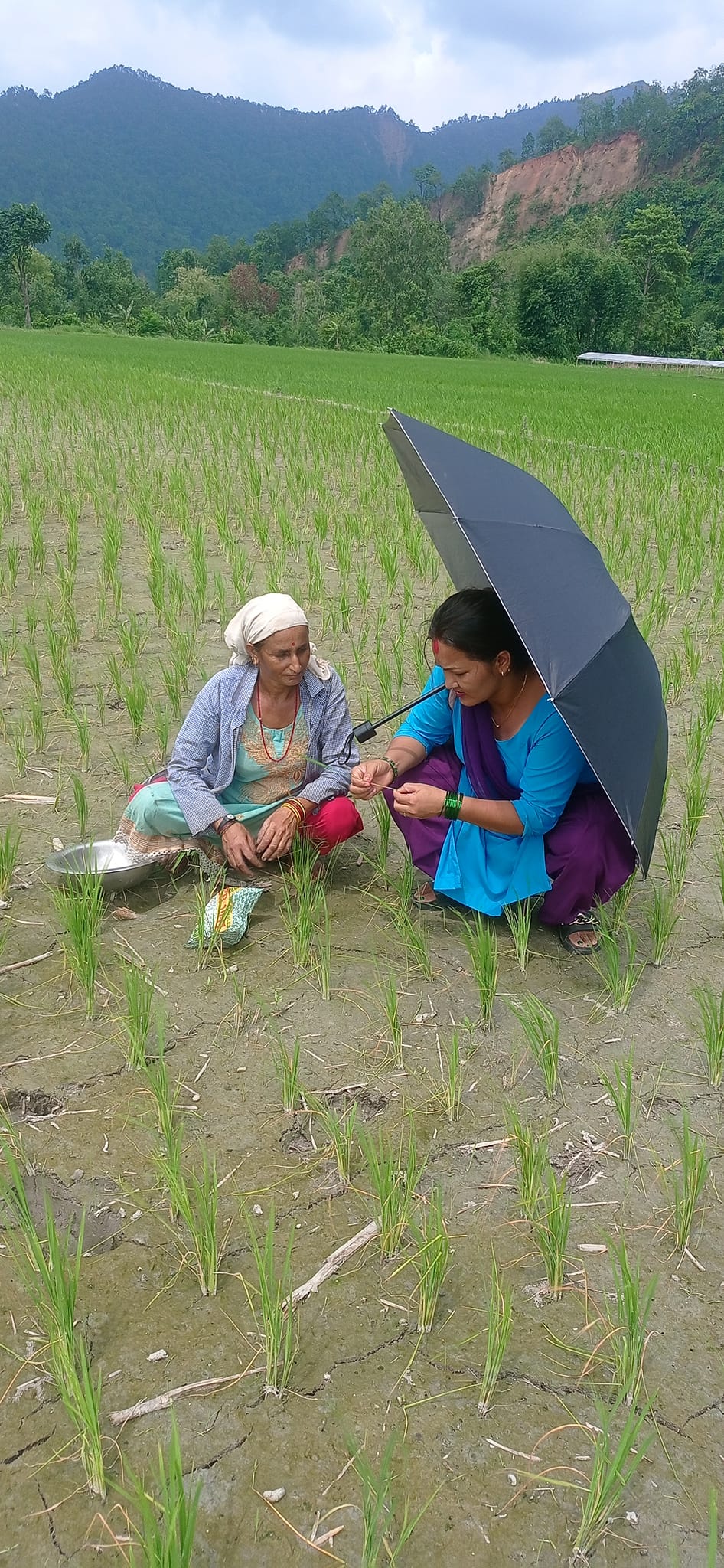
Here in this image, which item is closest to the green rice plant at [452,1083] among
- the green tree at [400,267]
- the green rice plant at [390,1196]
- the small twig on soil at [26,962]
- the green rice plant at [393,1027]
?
the green rice plant at [393,1027]

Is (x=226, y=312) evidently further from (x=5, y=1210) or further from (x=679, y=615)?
(x=5, y=1210)

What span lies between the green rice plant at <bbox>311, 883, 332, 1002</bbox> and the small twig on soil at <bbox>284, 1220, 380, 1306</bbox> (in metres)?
0.64

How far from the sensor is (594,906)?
242 cm

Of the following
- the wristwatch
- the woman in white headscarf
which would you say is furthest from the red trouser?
the wristwatch

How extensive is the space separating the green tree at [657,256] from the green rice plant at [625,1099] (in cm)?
4674

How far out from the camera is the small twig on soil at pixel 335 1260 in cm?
154

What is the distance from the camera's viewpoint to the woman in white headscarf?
8.13 feet

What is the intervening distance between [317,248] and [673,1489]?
10716 centimetres

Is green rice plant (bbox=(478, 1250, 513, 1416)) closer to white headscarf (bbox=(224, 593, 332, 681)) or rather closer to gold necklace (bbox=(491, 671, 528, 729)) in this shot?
gold necklace (bbox=(491, 671, 528, 729))

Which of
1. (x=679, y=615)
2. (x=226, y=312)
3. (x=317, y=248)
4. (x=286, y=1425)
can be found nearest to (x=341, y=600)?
(x=679, y=615)

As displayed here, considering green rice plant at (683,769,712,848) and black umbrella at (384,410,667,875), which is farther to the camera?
green rice plant at (683,769,712,848)

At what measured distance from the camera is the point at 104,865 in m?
2.62

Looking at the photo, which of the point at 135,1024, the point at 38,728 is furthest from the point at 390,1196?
the point at 38,728

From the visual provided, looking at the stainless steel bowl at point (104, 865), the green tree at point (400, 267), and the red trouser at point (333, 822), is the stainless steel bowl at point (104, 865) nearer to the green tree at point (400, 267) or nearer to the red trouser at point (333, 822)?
the red trouser at point (333, 822)
